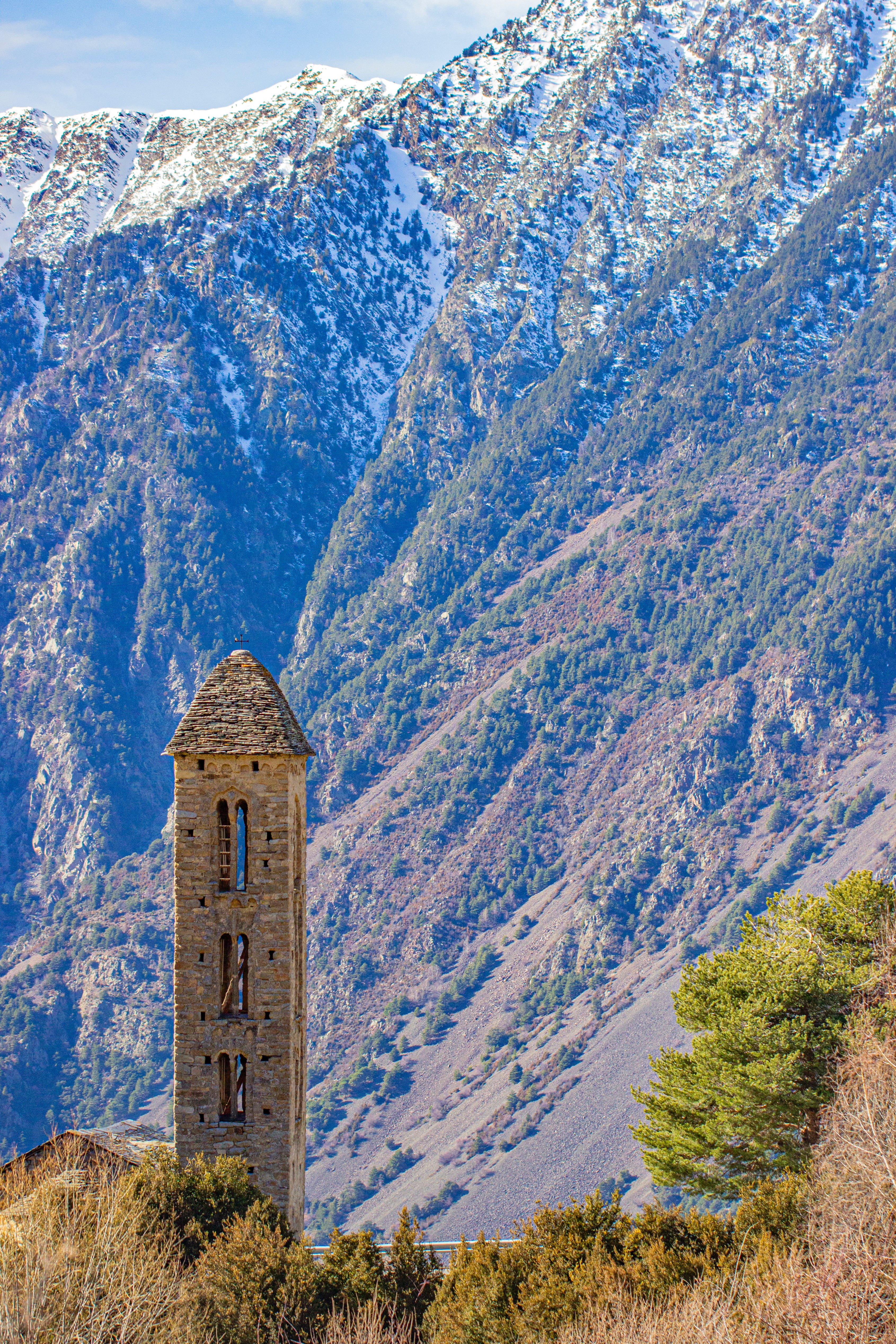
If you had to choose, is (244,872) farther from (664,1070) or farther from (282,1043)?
(664,1070)

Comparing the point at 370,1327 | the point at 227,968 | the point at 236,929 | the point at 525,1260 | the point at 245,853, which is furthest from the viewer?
the point at 227,968

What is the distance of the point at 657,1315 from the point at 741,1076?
421 inches

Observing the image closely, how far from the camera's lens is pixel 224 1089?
1863 inches

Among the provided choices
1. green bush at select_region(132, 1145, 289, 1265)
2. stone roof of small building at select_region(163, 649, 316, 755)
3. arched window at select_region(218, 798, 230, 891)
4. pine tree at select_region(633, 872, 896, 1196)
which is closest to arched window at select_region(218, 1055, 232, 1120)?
green bush at select_region(132, 1145, 289, 1265)

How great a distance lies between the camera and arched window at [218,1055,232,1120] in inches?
1850

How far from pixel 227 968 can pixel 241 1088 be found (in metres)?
3.78

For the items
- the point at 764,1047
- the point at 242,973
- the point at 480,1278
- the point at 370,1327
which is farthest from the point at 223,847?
the point at 370,1327

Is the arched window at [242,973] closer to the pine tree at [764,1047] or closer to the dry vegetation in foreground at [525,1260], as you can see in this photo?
the dry vegetation in foreground at [525,1260]

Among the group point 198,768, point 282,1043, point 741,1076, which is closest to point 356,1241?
point 282,1043

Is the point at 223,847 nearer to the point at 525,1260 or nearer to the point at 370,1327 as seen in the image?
the point at 525,1260

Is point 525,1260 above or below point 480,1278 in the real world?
above

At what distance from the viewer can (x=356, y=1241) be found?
40875 millimetres

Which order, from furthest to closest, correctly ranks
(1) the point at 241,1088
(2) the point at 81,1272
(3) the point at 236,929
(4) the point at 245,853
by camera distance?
1. (1) the point at 241,1088
2. (4) the point at 245,853
3. (3) the point at 236,929
4. (2) the point at 81,1272

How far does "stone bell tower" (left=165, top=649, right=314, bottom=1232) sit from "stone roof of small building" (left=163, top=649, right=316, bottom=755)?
4 centimetres
